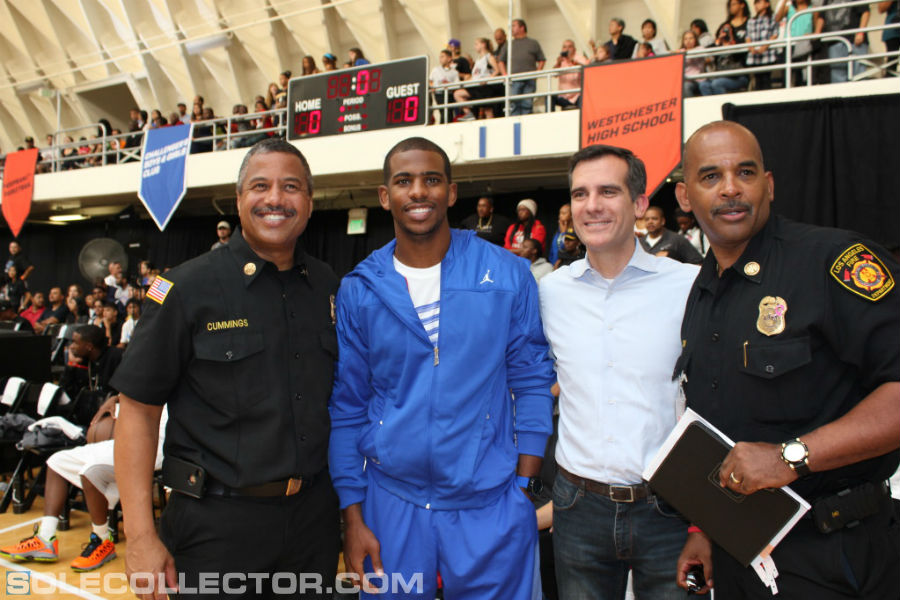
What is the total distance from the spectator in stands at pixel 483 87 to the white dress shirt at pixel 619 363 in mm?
7884

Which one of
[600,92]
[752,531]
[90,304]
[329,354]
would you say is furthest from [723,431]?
[90,304]

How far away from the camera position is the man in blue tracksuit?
5.88ft

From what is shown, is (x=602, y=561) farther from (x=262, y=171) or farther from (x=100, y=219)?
(x=100, y=219)

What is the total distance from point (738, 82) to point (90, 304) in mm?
11938

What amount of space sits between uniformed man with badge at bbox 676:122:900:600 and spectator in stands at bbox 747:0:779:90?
22.5 ft

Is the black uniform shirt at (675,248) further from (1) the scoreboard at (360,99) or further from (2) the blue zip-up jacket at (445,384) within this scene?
(1) the scoreboard at (360,99)

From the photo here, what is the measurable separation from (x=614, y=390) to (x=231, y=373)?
119 cm

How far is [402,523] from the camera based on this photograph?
5.95 ft

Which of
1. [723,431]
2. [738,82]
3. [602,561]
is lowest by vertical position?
[602,561]

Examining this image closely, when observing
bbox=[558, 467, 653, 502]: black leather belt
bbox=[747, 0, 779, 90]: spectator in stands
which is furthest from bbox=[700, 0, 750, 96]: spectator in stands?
bbox=[558, 467, 653, 502]: black leather belt

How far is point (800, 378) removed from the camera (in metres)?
1.43

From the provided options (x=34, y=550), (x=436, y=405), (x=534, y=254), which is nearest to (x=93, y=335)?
(x=34, y=550)

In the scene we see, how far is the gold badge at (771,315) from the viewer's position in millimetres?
1456

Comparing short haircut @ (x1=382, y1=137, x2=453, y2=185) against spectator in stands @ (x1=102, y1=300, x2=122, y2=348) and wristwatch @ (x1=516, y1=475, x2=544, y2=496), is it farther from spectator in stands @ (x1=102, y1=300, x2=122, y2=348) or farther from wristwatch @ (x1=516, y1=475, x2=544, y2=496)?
spectator in stands @ (x1=102, y1=300, x2=122, y2=348)
